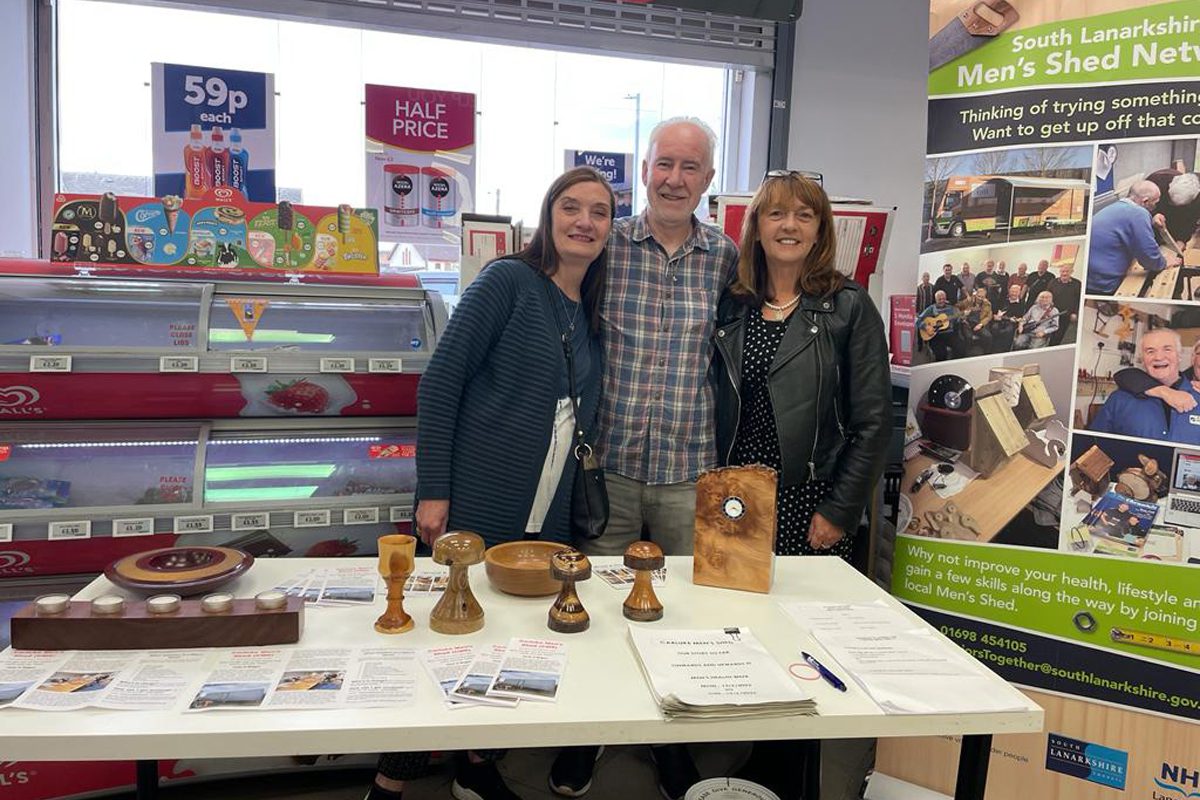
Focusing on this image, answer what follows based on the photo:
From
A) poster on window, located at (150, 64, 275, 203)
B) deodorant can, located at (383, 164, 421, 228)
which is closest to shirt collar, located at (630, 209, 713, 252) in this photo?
deodorant can, located at (383, 164, 421, 228)

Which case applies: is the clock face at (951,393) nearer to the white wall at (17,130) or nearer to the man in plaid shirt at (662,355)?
the man in plaid shirt at (662,355)

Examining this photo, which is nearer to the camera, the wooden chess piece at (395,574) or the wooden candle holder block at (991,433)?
the wooden chess piece at (395,574)

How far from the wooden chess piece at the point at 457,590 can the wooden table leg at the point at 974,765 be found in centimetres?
94

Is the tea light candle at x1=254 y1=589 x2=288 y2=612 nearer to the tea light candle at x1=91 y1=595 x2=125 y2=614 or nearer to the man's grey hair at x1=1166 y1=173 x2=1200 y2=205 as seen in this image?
the tea light candle at x1=91 y1=595 x2=125 y2=614

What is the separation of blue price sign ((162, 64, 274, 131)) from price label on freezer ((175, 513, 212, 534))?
203cm

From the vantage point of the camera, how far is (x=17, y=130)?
11.3ft

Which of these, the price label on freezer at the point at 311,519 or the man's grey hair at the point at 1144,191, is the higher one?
the man's grey hair at the point at 1144,191

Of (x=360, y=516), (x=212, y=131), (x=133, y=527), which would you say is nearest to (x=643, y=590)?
(x=360, y=516)

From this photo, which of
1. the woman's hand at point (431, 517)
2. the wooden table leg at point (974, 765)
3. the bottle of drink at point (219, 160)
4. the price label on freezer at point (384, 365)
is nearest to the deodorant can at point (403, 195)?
the bottle of drink at point (219, 160)

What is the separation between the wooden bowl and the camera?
1658 mm

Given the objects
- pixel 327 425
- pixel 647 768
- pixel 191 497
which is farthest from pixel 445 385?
pixel 647 768

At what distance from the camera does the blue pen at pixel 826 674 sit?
1.38 metres

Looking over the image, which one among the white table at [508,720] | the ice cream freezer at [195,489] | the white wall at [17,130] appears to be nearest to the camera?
the white table at [508,720]

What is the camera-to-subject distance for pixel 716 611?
5.49 ft
